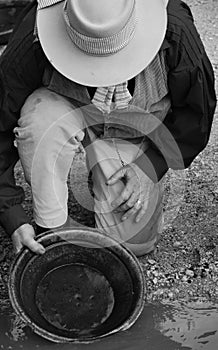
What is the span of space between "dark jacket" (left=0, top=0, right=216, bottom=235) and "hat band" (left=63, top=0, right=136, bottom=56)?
0.69 ft

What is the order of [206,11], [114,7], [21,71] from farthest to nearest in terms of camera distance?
[206,11] → [21,71] → [114,7]

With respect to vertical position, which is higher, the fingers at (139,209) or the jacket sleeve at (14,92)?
the jacket sleeve at (14,92)

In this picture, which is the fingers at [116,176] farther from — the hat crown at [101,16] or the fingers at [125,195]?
the hat crown at [101,16]

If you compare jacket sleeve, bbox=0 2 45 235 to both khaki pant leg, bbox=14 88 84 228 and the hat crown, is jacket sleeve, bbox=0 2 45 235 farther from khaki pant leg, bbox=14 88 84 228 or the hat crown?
the hat crown

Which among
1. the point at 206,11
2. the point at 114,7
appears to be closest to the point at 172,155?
the point at 114,7

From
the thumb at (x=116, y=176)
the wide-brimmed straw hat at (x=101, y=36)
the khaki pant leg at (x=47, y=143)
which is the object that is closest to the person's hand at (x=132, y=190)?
the thumb at (x=116, y=176)

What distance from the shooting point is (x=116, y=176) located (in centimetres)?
222

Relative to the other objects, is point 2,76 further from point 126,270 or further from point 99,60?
point 126,270

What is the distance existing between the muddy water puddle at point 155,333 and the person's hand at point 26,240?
21cm

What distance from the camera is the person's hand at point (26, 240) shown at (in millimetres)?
2059

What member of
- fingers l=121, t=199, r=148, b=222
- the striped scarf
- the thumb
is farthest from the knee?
fingers l=121, t=199, r=148, b=222

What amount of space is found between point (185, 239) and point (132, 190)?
1.20ft

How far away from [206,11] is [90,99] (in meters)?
2.10

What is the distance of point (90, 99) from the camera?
82.4 inches
